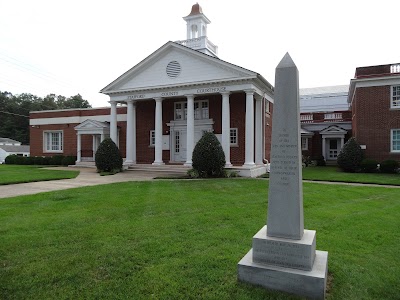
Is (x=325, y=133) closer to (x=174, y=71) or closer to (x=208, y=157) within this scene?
(x=174, y=71)

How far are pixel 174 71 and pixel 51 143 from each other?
16739 millimetres

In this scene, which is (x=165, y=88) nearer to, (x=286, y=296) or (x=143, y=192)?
(x=143, y=192)

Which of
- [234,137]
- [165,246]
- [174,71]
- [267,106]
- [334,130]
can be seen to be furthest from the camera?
[334,130]

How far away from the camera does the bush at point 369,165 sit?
20.5 metres

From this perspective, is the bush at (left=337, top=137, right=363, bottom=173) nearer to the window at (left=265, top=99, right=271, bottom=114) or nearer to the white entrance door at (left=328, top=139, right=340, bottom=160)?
the window at (left=265, top=99, right=271, bottom=114)

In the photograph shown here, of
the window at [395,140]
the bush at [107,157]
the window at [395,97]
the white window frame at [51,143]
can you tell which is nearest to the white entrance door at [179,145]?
the bush at [107,157]

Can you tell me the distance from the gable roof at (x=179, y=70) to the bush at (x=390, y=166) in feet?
29.2

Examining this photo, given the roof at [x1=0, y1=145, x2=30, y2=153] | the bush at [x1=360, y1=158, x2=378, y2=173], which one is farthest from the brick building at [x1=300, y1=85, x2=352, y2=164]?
the roof at [x1=0, y1=145, x2=30, y2=153]

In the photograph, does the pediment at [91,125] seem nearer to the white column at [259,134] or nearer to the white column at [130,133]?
the white column at [130,133]

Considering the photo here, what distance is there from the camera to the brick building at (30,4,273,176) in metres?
19.6

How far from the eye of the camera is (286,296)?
3762 millimetres

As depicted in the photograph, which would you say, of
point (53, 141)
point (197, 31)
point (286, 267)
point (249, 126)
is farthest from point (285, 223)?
point (53, 141)

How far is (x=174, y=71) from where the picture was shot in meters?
21.2

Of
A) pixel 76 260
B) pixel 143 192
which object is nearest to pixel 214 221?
pixel 76 260
